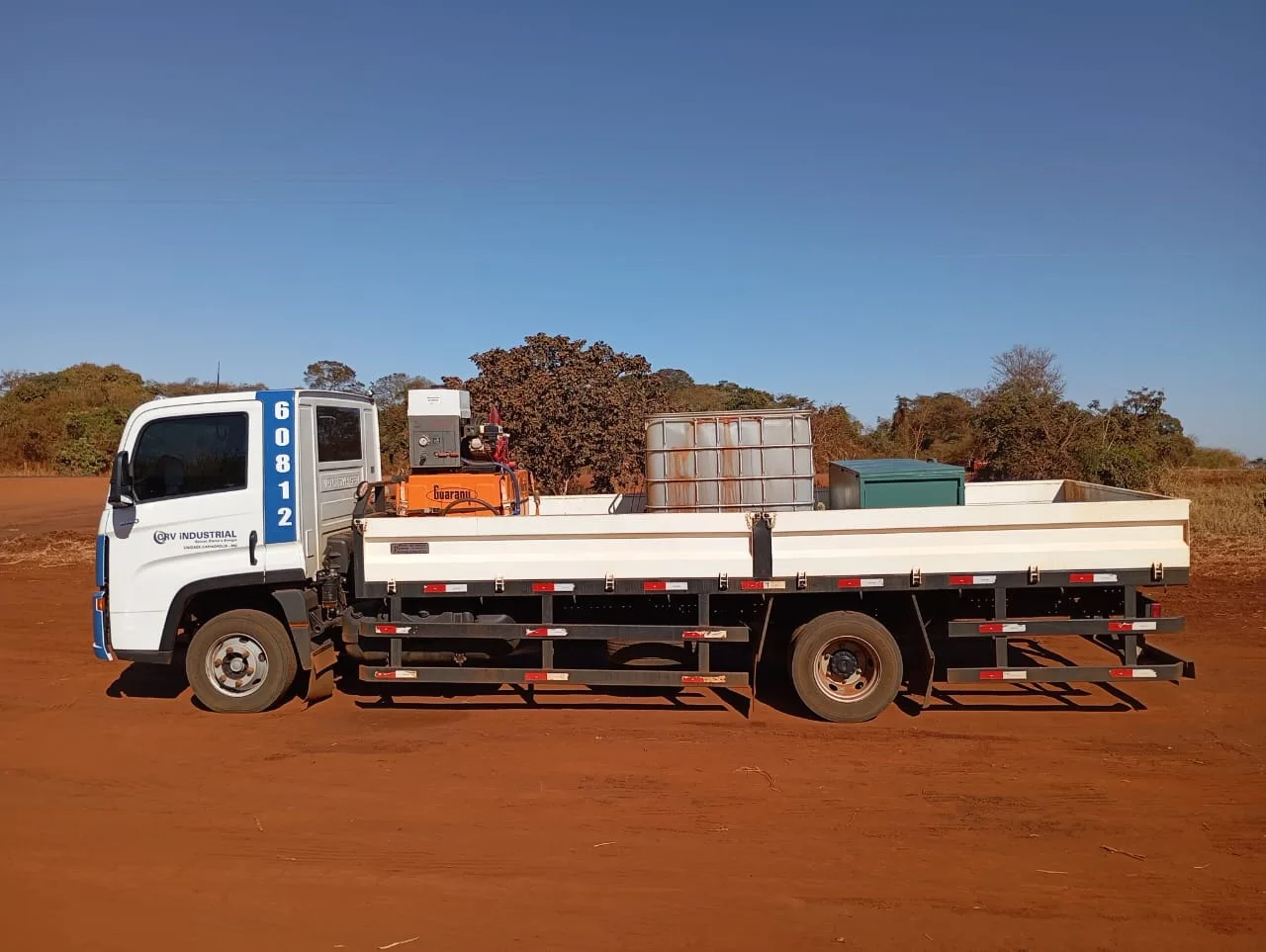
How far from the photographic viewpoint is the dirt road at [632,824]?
381 cm

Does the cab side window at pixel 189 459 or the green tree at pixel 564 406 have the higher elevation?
the green tree at pixel 564 406

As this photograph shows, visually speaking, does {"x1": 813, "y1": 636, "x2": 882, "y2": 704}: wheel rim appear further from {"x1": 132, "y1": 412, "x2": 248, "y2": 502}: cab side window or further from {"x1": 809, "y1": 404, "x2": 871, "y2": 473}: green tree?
{"x1": 809, "y1": 404, "x2": 871, "y2": 473}: green tree

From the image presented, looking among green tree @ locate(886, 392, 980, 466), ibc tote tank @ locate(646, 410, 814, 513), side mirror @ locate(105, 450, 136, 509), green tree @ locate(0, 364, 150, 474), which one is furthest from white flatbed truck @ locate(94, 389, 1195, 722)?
green tree @ locate(0, 364, 150, 474)

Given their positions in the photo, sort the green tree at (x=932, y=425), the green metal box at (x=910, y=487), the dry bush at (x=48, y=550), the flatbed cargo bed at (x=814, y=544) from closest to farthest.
Result: 1. the flatbed cargo bed at (x=814, y=544)
2. the green metal box at (x=910, y=487)
3. the dry bush at (x=48, y=550)
4. the green tree at (x=932, y=425)

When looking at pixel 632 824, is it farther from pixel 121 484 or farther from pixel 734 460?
pixel 121 484

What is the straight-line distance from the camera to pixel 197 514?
6598mm

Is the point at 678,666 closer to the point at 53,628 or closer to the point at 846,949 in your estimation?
the point at 846,949

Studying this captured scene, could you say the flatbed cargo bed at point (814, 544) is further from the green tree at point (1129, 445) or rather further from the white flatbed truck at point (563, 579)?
the green tree at point (1129, 445)

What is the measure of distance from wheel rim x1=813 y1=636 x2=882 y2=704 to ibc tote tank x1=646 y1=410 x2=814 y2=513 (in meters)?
1.51

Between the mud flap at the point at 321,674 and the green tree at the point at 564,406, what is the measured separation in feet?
28.0

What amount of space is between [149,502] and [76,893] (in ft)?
10.9

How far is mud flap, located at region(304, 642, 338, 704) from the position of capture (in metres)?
6.76

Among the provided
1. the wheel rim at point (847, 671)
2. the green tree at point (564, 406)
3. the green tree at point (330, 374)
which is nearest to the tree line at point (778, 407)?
the green tree at point (564, 406)

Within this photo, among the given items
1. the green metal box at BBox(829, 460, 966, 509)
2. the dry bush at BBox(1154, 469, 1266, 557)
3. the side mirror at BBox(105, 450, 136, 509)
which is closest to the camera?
the side mirror at BBox(105, 450, 136, 509)
